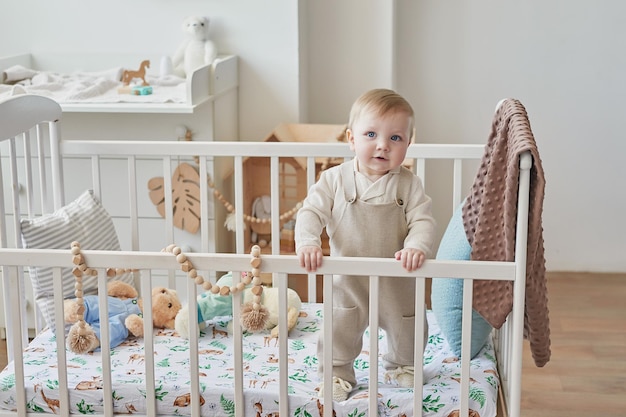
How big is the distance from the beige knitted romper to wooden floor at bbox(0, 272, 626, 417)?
829mm

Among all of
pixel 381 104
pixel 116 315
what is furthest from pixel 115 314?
pixel 381 104

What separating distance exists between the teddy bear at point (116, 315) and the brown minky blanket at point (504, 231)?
0.75 m

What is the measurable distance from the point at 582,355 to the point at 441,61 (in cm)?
119

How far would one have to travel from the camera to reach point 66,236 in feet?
6.98

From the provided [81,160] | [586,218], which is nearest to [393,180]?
[81,160]

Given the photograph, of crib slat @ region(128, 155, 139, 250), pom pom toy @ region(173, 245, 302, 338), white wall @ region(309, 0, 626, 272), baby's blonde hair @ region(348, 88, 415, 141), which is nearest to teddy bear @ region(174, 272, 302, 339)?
pom pom toy @ region(173, 245, 302, 338)

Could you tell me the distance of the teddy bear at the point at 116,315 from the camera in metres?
1.95

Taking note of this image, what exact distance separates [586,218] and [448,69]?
78 centimetres

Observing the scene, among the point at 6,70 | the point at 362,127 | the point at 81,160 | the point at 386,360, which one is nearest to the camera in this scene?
the point at 362,127

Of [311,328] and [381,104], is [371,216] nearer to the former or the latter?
[381,104]

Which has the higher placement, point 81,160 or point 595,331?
point 81,160

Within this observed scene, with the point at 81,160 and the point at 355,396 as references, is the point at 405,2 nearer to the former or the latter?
the point at 81,160

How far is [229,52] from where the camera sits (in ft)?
10.2

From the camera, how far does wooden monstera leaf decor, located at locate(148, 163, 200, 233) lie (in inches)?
108
